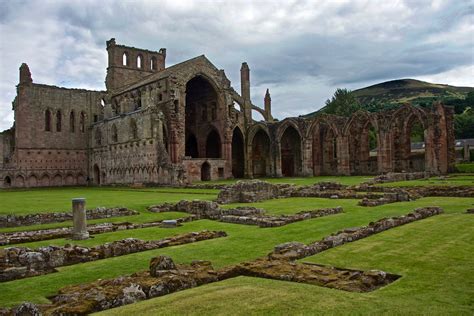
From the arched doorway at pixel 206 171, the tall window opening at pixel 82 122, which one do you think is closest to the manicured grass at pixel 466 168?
the arched doorway at pixel 206 171

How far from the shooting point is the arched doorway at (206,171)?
48.3 meters

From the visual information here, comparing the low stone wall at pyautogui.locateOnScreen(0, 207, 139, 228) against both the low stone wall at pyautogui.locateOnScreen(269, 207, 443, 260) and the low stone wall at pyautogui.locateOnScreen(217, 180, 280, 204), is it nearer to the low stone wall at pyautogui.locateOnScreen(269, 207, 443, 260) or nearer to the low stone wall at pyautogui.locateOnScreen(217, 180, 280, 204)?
the low stone wall at pyautogui.locateOnScreen(217, 180, 280, 204)

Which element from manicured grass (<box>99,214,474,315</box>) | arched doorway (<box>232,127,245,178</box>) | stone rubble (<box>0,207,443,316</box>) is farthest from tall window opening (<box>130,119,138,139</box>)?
stone rubble (<box>0,207,443,316</box>)

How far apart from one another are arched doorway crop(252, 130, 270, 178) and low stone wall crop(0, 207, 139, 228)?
37670mm

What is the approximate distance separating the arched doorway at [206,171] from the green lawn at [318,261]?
33962mm

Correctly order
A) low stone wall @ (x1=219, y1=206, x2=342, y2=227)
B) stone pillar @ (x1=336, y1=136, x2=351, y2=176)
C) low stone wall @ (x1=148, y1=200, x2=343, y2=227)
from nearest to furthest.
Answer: low stone wall @ (x1=219, y1=206, x2=342, y2=227)
low stone wall @ (x1=148, y1=200, x2=343, y2=227)
stone pillar @ (x1=336, y1=136, x2=351, y2=176)

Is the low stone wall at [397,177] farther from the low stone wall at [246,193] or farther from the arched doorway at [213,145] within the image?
the arched doorway at [213,145]

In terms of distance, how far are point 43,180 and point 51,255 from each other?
155 feet

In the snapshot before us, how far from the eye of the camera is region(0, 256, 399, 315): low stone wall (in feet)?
20.1

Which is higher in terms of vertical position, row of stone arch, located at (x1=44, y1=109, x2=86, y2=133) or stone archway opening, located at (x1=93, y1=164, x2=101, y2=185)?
row of stone arch, located at (x1=44, y1=109, x2=86, y2=133)

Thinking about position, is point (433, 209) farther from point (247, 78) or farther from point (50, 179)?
point (50, 179)

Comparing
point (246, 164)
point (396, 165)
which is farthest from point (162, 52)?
point (396, 165)

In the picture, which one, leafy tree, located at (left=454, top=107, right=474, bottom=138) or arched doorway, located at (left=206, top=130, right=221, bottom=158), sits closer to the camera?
arched doorway, located at (left=206, top=130, right=221, bottom=158)

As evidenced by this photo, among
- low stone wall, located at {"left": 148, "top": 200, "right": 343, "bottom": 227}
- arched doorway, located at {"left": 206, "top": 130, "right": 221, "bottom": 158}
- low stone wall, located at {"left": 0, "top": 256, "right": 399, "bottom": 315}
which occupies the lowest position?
low stone wall, located at {"left": 0, "top": 256, "right": 399, "bottom": 315}
